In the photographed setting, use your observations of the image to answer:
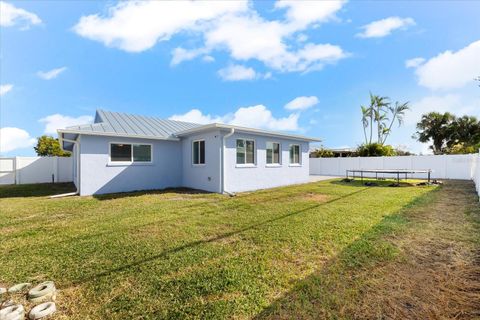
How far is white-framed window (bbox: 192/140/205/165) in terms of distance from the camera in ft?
36.9

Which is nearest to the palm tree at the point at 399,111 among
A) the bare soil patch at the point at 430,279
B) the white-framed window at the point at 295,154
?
the white-framed window at the point at 295,154

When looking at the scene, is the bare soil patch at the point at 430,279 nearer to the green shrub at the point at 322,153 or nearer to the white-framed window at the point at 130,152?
the white-framed window at the point at 130,152

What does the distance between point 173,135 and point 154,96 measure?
7.55 m

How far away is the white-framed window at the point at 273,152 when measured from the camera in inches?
489

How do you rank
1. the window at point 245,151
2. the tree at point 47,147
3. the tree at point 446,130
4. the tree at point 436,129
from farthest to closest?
the tree at point 436,129 → the tree at point 446,130 → the tree at point 47,147 → the window at point 245,151

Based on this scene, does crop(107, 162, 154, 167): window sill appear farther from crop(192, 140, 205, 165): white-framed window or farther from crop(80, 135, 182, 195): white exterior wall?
crop(192, 140, 205, 165): white-framed window

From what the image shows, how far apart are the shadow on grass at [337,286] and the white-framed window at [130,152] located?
389 inches

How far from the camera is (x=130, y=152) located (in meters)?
11.0

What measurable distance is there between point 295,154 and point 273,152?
216 cm

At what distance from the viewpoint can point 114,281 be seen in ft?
9.82

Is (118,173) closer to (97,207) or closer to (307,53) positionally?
(97,207)

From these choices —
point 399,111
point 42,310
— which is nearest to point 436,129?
point 399,111

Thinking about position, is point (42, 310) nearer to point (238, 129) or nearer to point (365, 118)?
point (238, 129)

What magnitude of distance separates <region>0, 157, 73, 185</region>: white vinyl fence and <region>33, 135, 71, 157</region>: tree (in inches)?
454
